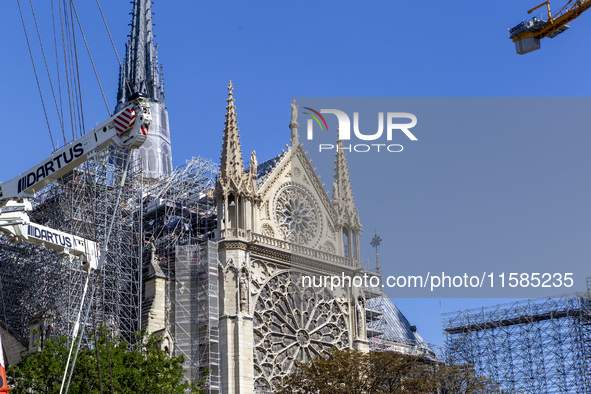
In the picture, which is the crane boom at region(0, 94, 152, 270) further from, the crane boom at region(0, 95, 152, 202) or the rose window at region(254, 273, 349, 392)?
the rose window at region(254, 273, 349, 392)

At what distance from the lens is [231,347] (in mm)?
49719

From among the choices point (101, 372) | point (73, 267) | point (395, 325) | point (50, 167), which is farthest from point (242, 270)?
point (395, 325)

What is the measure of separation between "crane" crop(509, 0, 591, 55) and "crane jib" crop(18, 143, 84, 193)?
34.6 m

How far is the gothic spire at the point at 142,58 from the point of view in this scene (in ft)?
276

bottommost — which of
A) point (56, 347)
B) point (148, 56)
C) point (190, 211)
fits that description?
point (56, 347)

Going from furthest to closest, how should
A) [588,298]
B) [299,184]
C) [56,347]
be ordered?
1. [588,298]
2. [299,184]
3. [56,347]

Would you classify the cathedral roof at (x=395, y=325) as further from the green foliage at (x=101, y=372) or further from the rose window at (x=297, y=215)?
the green foliage at (x=101, y=372)

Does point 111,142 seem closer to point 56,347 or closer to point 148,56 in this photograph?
point 56,347

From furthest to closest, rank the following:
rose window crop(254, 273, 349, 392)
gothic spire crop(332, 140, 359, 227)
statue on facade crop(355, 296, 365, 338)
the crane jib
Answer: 1. gothic spire crop(332, 140, 359, 227)
2. statue on facade crop(355, 296, 365, 338)
3. rose window crop(254, 273, 349, 392)
4. the crane jib

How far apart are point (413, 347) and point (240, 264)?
33.5 m

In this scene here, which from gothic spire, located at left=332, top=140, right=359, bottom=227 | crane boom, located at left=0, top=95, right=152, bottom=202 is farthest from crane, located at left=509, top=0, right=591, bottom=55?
crane boom, located at left=0, top=95, right=152, bottom=202

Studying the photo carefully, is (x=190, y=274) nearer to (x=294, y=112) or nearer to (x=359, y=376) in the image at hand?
(x=359, y=376)

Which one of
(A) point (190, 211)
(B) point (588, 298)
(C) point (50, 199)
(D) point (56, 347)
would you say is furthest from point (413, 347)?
(D) point (56, 347)

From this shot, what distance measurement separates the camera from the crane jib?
30812mm
